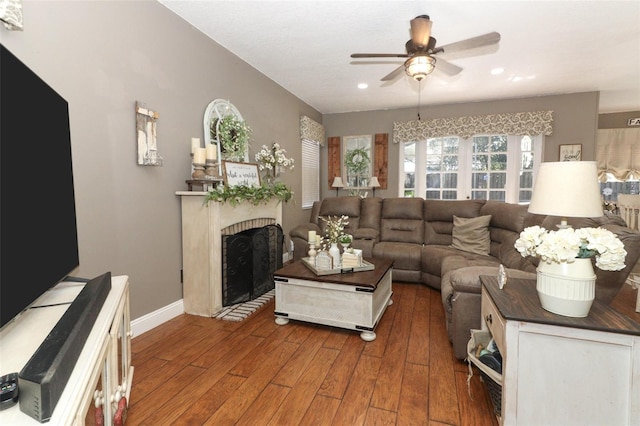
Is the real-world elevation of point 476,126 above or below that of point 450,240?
above

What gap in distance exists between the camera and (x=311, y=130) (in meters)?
5.69

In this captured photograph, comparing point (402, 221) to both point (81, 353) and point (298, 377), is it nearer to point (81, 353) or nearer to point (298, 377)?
point (298, 377)

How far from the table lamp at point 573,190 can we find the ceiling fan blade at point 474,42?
50.7 inches

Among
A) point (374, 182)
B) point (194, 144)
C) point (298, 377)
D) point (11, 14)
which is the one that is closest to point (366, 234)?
point (374, 182)

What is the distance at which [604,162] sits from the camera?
21.6 feet

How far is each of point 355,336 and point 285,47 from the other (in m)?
3.01

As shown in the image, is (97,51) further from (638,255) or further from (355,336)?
(638,255)

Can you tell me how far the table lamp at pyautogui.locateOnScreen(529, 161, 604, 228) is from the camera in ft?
4.89

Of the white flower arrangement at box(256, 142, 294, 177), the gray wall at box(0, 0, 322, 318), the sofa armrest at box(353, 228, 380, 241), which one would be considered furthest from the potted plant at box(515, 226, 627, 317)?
the white flower arrangement at box(256, 142, 294, 177)

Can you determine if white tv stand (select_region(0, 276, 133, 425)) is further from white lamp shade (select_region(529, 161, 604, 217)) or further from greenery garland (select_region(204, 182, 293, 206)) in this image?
white lamp shade (select_region(529, 161, 604, 217))

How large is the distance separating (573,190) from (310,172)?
15.7 feet

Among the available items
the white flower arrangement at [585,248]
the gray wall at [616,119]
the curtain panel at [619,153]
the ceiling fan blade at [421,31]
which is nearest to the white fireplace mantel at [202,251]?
the ceiling fan blade at [421,31]

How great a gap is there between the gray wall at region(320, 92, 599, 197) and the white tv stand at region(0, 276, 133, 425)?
5.30m

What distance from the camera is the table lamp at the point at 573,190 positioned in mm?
1491
